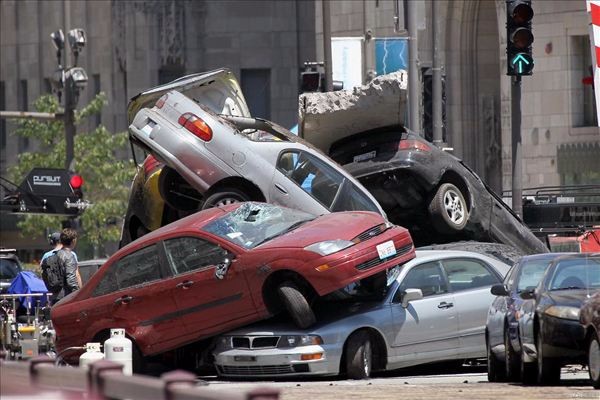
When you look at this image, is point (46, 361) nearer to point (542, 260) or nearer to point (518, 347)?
point (518, 347)

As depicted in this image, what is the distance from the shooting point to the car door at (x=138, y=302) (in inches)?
703

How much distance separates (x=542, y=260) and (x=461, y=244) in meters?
3.47

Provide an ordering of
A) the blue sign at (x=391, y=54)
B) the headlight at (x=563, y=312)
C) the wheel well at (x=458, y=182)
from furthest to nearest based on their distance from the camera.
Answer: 1. the blue sign at (x=391, y=54)
2. the wheel well at (x=458, y=182)
3. the headlight at (x=563, y=312)

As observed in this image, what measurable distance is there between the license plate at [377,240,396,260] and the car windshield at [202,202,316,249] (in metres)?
1.10

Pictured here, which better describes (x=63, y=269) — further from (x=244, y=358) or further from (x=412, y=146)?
(x=412, y=146)

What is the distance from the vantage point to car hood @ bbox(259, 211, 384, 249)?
17.6 m

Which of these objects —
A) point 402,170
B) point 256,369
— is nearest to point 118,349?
point 256,369

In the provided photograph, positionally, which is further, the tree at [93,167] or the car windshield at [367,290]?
the tree at [93,167]

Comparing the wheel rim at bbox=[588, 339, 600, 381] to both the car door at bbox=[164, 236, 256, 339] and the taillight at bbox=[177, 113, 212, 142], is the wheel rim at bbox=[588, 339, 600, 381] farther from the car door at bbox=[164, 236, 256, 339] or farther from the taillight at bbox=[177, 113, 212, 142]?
the taillight at bbox=[177, 113, 212, 142]

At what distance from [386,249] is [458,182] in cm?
477

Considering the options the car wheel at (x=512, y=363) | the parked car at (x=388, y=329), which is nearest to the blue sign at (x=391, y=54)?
the parked car at (x=388, y=329)

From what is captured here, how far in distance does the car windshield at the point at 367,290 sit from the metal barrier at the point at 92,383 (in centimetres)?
1040

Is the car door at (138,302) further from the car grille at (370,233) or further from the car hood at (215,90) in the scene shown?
the car hood at (215,90)

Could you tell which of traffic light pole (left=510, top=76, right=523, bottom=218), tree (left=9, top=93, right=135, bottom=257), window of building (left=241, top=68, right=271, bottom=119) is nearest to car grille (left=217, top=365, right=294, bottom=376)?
traffic light pole (left=510, top=76, right=523, bottom=218)
